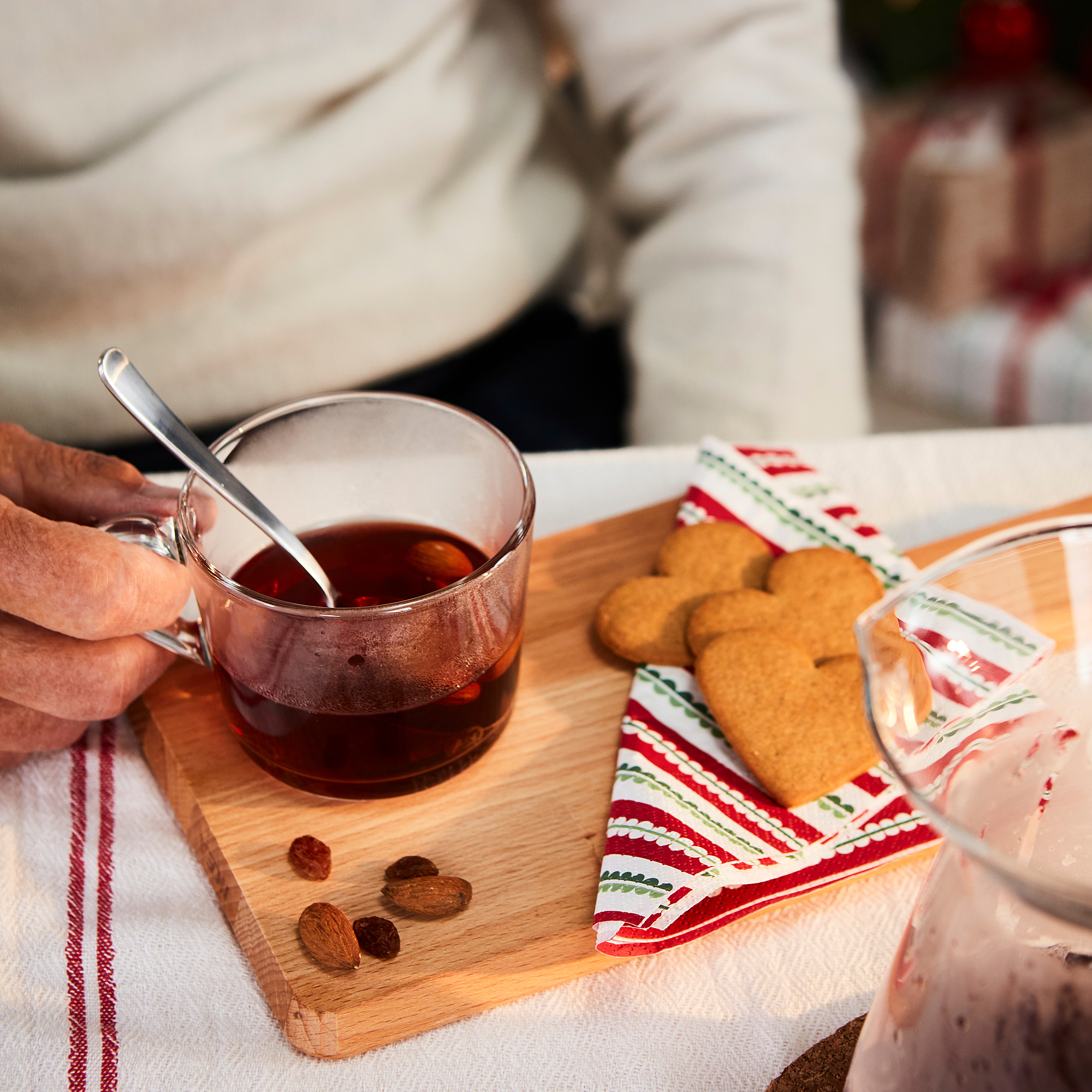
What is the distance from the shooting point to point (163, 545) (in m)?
0.55

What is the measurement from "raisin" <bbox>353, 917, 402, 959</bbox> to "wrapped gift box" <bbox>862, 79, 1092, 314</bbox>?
1.57 metres

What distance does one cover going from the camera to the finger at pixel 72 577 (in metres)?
0.50

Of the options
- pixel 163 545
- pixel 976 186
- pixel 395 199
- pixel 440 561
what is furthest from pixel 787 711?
pixel 976 186

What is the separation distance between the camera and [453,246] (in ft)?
3.35

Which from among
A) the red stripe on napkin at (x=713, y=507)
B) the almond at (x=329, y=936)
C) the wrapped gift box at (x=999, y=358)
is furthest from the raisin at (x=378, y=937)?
the wrapped gift box at (x=999, y=358)

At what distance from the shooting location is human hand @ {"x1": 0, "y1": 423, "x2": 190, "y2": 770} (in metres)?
0.51

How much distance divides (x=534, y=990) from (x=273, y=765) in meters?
0.18

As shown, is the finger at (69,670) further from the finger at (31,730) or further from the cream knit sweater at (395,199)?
the cream knit sweater at (395,199)

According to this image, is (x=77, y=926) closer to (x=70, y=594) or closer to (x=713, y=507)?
(x=70, y=594)

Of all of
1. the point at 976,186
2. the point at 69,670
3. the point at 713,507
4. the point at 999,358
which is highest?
the point at 69,670

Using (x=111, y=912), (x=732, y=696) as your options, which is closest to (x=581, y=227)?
(x=732, y=696)

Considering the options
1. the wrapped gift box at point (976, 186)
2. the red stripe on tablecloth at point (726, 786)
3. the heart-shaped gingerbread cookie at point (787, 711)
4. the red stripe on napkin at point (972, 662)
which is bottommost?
the wrapped gift box at point (976, 186)

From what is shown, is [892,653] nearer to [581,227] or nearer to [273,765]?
[273,765]

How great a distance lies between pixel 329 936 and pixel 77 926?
13 centimetres
